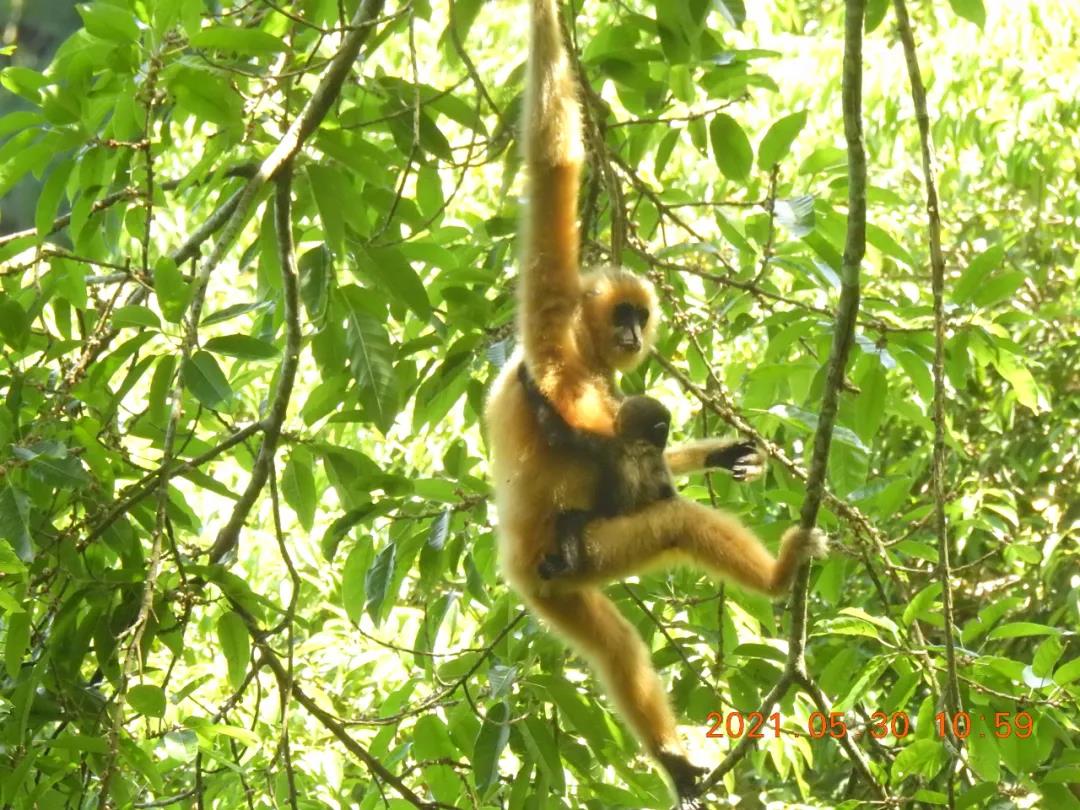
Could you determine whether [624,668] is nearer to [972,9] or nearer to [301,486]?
[301,486]

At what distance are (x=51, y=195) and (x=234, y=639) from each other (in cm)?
169

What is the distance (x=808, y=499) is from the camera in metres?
3.49

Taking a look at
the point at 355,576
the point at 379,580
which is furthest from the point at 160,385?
the point at 355,576

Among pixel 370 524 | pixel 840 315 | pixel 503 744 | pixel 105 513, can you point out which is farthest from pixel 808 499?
pixel 105 513

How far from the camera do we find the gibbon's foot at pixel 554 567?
14.3 ft

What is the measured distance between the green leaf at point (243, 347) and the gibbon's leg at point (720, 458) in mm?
1694

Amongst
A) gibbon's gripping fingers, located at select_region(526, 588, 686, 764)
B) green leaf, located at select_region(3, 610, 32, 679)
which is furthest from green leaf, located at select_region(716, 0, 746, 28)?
green leaf, located at select_region(3, 610, 32, 679)

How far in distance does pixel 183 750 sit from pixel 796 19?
926 centimetres

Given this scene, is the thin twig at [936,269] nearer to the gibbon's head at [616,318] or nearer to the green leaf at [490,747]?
the green leaf at [490,747]

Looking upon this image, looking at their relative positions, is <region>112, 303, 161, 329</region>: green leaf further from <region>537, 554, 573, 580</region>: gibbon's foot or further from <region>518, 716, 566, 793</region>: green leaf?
<region>518, 716, 566, 793</region>: green leaf

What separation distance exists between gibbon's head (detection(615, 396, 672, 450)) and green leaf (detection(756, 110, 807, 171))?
0.97 m

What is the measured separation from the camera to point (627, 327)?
4.72 m

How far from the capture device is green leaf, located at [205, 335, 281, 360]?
3822 millimetres
